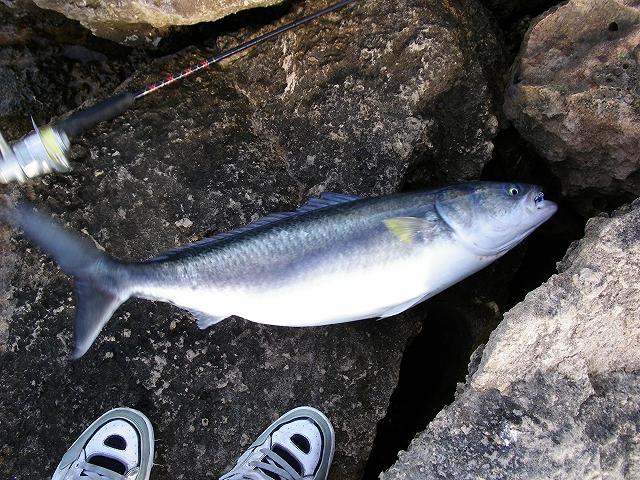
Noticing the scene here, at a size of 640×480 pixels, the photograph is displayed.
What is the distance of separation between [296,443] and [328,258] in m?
1.03

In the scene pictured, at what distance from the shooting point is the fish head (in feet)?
7.95

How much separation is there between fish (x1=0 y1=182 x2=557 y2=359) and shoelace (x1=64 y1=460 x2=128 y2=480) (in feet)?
2.55

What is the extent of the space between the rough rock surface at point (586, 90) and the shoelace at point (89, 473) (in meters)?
2.73

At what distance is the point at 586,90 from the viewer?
98.5 inches

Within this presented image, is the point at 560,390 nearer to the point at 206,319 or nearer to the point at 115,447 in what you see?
the point at 206,319

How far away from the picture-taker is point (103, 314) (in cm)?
238

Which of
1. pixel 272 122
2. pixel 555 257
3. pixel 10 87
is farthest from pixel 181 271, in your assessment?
pixel 555 257

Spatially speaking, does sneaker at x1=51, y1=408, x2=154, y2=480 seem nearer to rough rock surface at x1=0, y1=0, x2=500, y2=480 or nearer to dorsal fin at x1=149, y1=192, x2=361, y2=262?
rough rock surface at x1=0, y1=0, x2=500, y2=480

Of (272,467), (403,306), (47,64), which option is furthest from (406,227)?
(47,64)

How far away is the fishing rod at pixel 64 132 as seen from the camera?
2.40 metres

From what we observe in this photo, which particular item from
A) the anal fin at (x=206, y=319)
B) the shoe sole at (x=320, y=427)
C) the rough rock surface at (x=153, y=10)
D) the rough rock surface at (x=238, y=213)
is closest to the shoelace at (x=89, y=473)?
the rough rock surface at (x=238, y=213)

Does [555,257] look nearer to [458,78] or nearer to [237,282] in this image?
[458,78]

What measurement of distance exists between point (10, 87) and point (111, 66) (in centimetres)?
61

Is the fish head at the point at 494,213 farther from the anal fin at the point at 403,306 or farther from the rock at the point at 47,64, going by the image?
the rock at the point at 47,64
